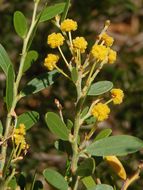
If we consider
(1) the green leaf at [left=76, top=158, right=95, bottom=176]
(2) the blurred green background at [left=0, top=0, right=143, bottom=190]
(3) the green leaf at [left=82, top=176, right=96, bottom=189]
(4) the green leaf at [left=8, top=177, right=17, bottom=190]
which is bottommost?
(2) the blurred green background at [left=0, top=0, right=143, bottom=190]

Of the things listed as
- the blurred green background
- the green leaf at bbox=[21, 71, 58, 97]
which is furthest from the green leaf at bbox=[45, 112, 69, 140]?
the blurred green background

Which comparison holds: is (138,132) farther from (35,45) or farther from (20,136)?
(20,136)

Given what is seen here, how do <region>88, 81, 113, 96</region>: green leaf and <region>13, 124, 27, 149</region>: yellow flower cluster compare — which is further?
<region>88, 81, 113, 96</region>: green leaf

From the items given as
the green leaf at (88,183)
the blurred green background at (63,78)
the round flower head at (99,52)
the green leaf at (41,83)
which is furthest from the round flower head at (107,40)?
the blurred green background at (63,78)

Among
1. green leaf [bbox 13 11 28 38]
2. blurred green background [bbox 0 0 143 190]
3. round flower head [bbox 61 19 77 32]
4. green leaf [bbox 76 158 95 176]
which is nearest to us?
green leaf [bbox 76 158 95 176]

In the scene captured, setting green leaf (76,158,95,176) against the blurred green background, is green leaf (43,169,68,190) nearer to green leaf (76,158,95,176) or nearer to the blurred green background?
green leaf (76,158,95,176)

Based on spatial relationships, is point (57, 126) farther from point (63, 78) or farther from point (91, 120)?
point (63, 78)

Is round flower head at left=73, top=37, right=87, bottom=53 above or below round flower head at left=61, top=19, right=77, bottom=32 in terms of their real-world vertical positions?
below
